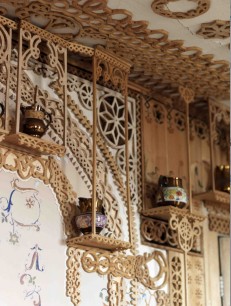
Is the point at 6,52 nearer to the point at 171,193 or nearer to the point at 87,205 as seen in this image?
the point at 87,205

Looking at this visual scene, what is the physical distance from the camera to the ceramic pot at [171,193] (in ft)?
12.2

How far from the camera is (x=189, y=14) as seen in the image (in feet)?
10.8

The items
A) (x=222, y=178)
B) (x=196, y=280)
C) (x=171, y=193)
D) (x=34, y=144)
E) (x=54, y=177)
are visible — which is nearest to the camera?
(x=34, y=144)

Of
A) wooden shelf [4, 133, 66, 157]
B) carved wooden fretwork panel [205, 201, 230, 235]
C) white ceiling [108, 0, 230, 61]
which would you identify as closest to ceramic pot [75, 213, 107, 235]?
wooden shelf [4, 133, 66, 157]

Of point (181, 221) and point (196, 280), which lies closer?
point (181, 221)

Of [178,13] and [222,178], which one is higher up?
[178,13]

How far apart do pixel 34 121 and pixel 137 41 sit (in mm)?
703

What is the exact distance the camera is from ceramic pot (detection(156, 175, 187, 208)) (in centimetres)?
372

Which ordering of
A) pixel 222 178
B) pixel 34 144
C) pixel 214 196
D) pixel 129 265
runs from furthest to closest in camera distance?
pixel 222 178
pixel 214 196
pixel 129 265
pixel 34 144

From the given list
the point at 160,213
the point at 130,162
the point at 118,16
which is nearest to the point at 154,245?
the point at 160,213

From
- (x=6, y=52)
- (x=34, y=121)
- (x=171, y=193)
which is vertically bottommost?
(x=171, y=193)

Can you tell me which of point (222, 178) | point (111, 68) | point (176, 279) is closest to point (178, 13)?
point (111, 68)

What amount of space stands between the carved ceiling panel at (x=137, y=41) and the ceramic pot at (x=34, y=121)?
426 mm

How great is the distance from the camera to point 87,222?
3.30m
